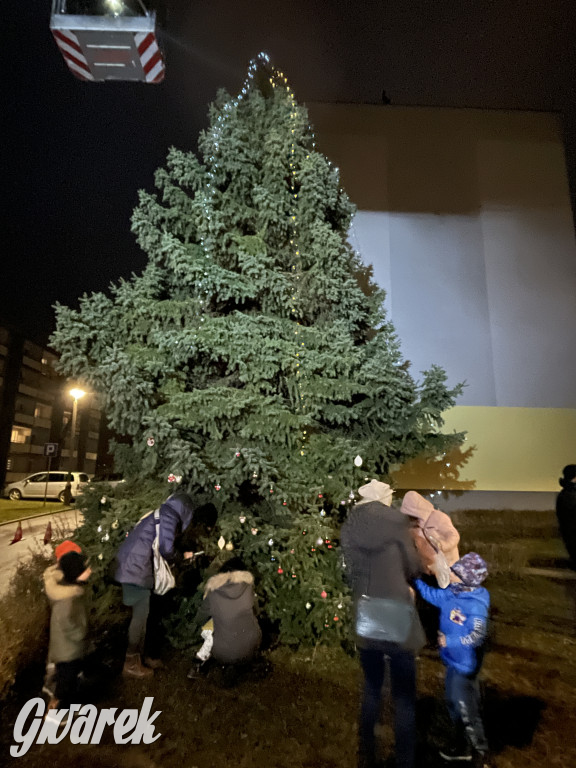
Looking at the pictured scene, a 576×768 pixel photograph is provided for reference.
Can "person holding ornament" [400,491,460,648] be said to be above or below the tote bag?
above

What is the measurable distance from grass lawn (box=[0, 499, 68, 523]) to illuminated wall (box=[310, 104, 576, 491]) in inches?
558

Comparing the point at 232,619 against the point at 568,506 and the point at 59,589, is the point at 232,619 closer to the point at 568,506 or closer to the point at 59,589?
the point at 59,589

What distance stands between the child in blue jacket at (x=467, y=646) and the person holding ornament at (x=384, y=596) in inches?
12.9

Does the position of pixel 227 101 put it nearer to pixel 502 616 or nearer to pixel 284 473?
pixel 284 473

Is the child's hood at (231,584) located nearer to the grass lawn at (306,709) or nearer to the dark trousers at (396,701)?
the grass lawn at (306,709)

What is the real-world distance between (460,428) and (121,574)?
18.9ft

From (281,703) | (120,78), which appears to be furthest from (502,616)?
(120,78)

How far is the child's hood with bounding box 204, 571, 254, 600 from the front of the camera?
3.77 m

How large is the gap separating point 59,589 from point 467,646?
9.35 feet

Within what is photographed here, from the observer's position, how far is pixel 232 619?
3770 mm

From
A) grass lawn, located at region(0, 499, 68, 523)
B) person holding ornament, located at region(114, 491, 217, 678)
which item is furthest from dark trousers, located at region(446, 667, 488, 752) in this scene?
grass lawn, located at region(0, 499, 68, 523)

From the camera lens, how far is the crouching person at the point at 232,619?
377cm

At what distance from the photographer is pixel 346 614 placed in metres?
4.37

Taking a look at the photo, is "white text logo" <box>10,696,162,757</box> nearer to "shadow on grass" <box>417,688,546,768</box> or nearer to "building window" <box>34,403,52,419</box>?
"shadow on grass" <box>417,688,546,768</box>
